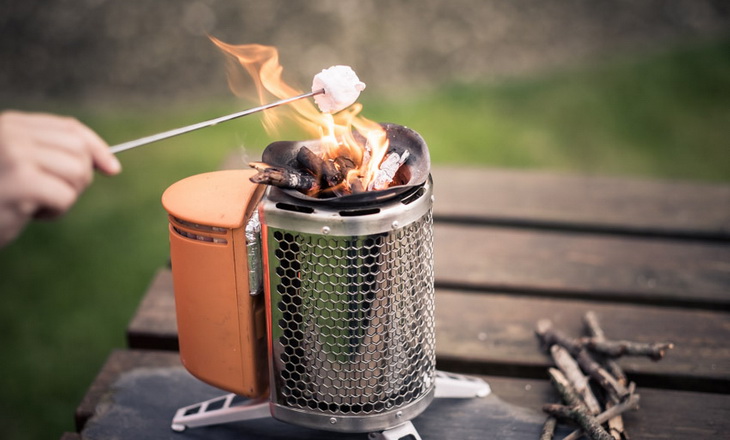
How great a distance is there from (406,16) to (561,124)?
154 centimetres

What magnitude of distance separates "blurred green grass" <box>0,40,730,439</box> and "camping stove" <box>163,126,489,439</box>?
1.25 meters

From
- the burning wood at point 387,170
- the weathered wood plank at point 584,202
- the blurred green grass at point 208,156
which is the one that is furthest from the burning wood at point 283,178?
the blurred green grass at point 208,156

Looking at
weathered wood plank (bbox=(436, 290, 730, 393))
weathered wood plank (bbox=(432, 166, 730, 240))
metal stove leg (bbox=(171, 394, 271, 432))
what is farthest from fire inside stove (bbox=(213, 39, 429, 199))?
weathered wood plank (bbox=(432, 166, 730, 240))

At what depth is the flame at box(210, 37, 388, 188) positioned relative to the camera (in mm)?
1566

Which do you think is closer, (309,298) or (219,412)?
(309,298)

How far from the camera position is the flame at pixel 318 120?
61.7 inches

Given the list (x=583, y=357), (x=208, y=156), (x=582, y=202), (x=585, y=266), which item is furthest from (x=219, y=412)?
(x=208, y=156)

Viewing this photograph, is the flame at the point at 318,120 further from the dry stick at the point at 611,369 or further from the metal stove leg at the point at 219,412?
the dry stick at the point at 611,369

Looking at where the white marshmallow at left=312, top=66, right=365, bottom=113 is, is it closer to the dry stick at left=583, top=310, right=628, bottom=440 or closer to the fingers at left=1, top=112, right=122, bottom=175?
the fingers at left=1, top=112, right=122, bottom=175

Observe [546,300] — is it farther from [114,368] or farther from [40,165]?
[40,165]

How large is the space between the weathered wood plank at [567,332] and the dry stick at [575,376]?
4 cm

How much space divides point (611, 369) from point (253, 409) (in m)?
0.82

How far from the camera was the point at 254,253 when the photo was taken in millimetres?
1461

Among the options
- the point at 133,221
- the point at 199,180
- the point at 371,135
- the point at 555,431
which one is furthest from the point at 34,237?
the point at 555,431
